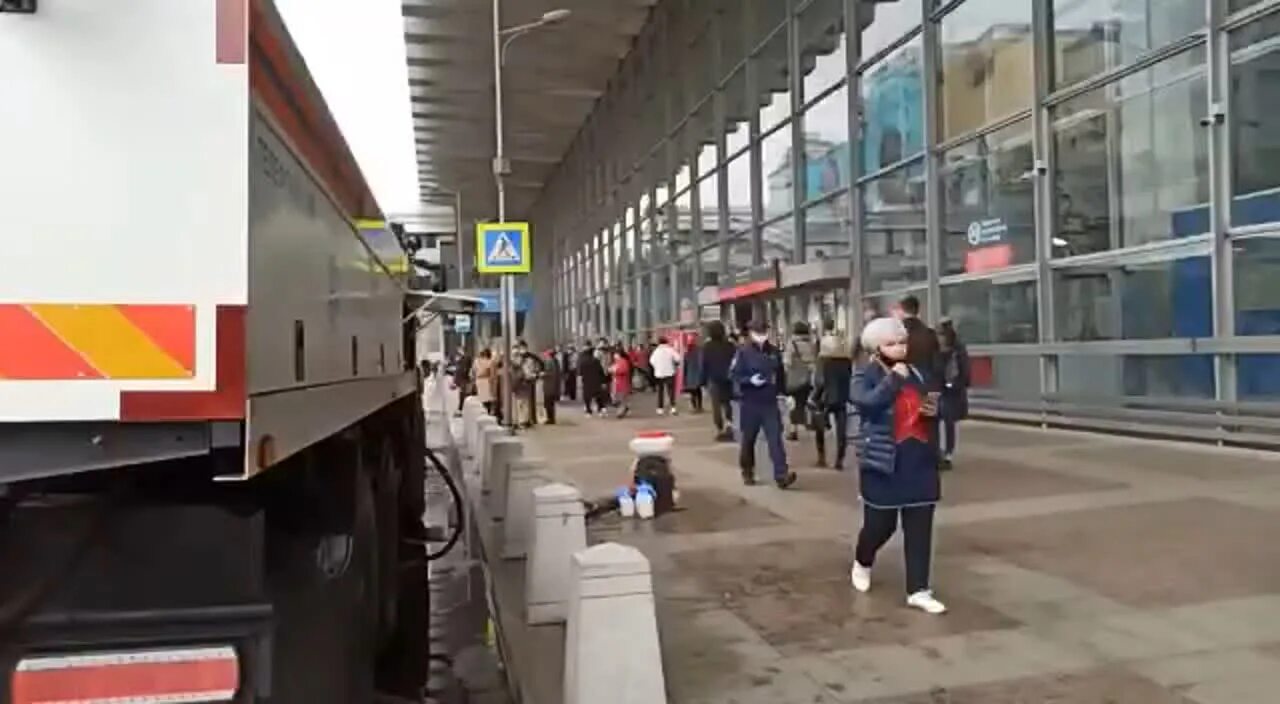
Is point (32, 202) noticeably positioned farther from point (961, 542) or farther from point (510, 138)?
point (510, 138)

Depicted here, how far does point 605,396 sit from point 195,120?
973 inches

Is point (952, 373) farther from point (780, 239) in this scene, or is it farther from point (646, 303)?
point (646, 303)

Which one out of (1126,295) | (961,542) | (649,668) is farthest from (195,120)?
(1126,295)

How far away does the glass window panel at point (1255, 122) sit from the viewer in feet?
41.3

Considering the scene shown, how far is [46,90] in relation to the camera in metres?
2.33

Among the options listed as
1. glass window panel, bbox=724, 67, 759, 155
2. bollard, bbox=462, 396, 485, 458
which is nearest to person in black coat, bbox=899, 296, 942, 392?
bollard, bbox=462, 396, 485, 458

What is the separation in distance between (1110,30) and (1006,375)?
5.19 metres

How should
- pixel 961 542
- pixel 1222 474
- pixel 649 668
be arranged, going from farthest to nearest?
pixel 1222 474
pixel 961 542
pixel 649 668

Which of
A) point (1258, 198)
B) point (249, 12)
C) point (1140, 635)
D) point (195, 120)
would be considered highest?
point (1258, 198)

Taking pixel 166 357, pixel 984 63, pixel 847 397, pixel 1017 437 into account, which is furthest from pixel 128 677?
pixel 984 63

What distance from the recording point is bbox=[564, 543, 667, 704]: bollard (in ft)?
14.6

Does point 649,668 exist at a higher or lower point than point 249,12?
lower

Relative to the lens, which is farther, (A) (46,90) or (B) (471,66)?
(B) (471,66)

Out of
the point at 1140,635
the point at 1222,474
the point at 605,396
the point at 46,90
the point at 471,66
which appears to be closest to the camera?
the point at 46,90
